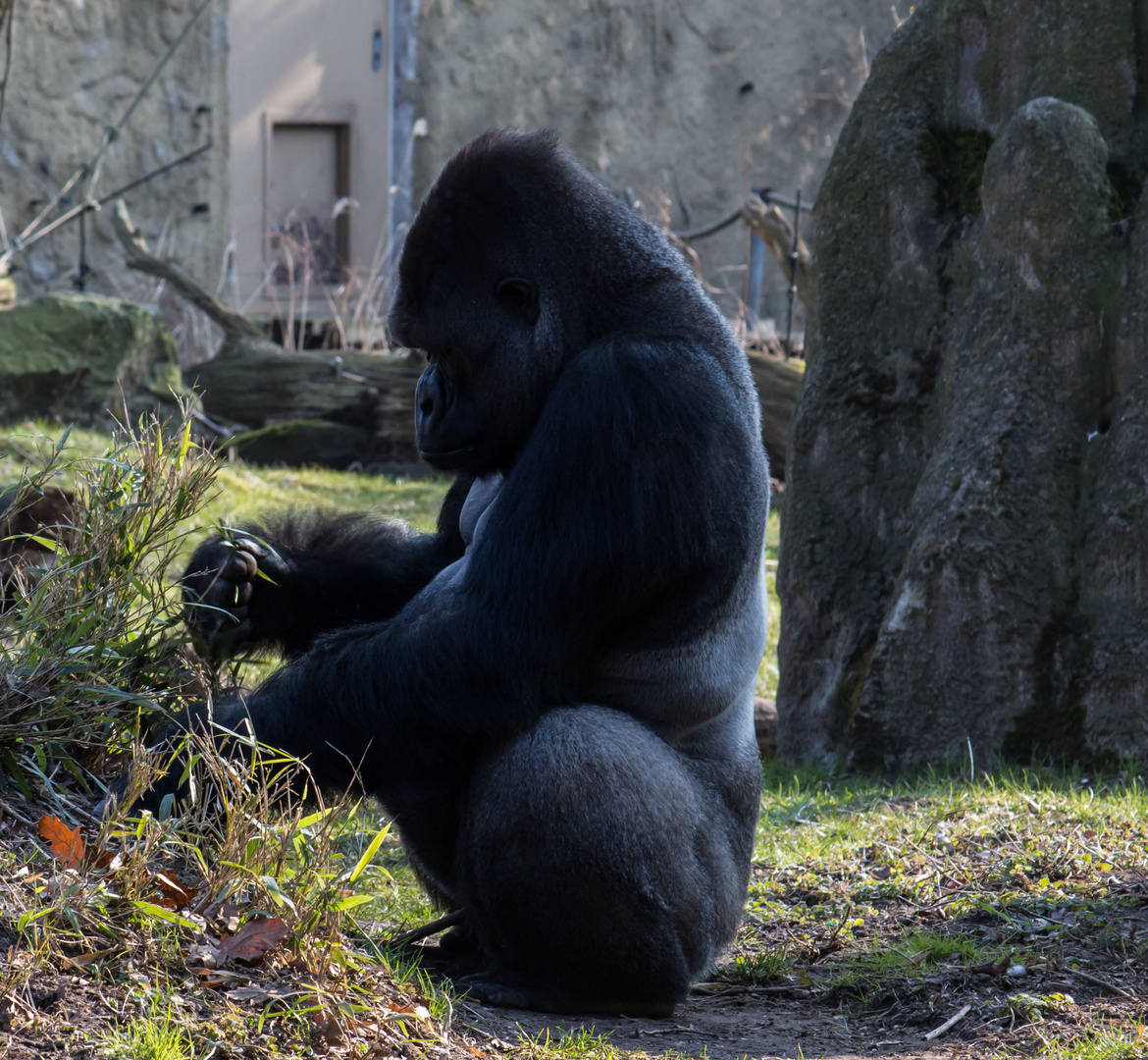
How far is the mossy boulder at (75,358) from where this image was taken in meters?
8.57

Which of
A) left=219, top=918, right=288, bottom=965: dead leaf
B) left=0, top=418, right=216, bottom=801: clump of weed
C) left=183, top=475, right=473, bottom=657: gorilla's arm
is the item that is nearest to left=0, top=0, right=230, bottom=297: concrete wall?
left=183, top=475, right=473, bottom=657: gorilla's arm

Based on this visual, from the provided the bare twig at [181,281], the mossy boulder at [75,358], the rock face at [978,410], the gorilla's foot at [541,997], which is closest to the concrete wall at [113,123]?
the bare twig at [181,281]

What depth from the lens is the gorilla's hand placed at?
119 inches

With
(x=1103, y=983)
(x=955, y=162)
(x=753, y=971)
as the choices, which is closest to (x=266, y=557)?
(x=753, y=971)

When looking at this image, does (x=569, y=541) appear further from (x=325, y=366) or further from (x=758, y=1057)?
(x=325, y=366)

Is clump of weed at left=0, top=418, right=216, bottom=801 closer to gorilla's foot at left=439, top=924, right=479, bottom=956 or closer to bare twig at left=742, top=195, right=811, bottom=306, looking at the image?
gorilla's foot at left=439, top=924, right=479, bottom=956

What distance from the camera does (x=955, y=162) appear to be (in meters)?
5.04

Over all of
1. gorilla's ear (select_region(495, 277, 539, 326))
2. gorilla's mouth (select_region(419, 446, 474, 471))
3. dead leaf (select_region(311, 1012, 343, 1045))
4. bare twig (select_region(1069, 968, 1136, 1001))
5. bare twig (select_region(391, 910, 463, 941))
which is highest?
gorilla's ear (select_region(495, 277, 539, 326))

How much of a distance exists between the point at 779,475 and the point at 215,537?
22.3 ft

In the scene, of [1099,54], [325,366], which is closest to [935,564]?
[1099,54]

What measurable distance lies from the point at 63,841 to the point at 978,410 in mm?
3285

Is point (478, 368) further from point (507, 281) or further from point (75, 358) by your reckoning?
point (75, 358)

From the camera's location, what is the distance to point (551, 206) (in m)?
2.89

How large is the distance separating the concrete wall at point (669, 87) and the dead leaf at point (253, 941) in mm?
11670
